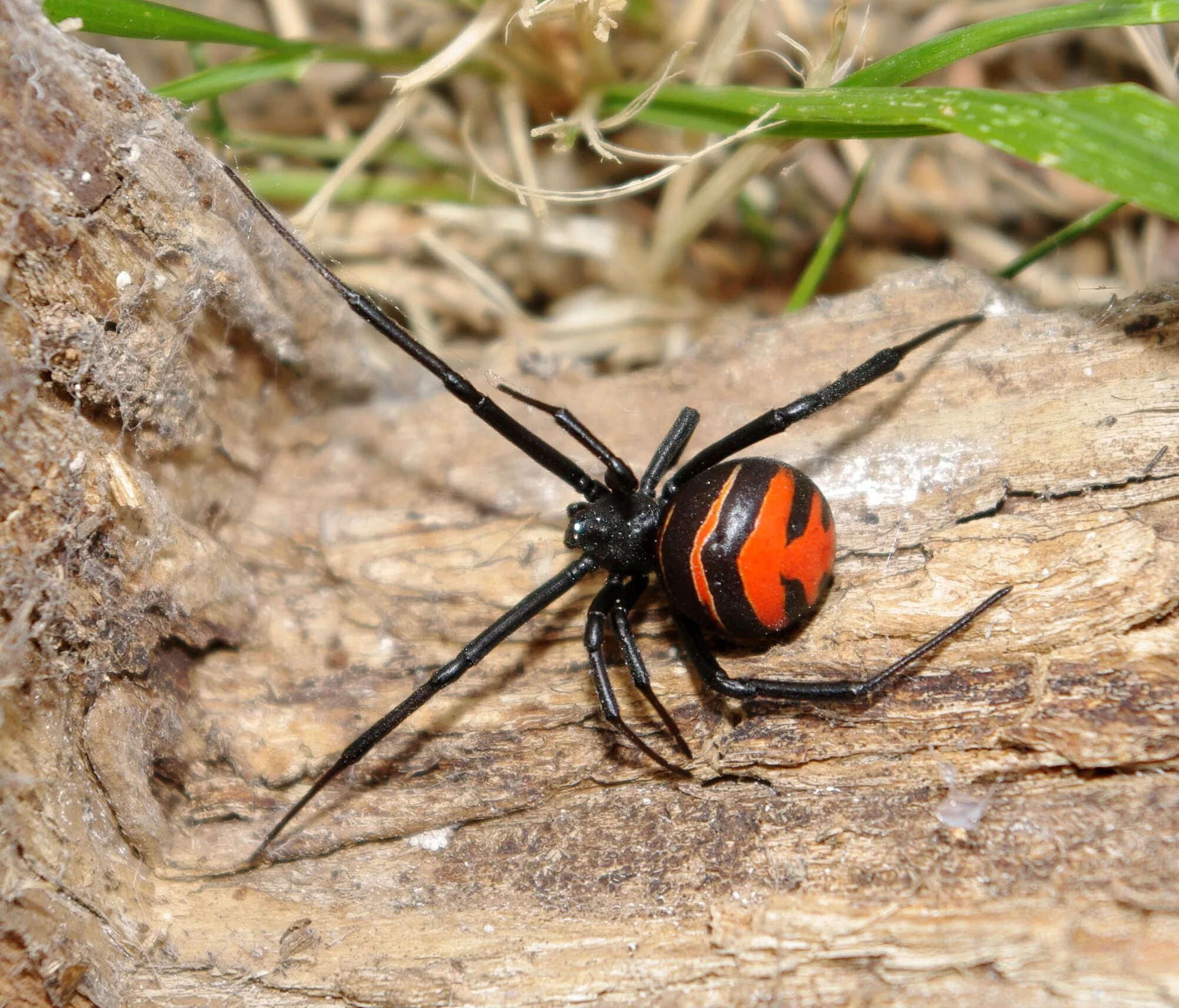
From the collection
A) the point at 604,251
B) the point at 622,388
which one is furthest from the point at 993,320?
the point at 604,251

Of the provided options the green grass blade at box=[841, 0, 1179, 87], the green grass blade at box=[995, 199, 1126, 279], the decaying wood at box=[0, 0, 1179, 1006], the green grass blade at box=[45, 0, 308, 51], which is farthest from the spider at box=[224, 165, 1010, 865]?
the green grass blade at box=[841, 0, 1179, 87]

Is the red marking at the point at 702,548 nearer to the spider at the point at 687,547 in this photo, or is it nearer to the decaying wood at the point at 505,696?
the spider at the point at 687,547

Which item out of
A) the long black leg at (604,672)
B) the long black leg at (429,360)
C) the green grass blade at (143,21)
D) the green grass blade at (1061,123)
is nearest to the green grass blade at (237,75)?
the green grass blade at (143,21)

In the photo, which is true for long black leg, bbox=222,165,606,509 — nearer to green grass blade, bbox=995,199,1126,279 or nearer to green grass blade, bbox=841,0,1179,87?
green grass blade, bbox=841,0,1179,87

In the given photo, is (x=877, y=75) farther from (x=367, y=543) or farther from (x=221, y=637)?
(x=221, y=637)

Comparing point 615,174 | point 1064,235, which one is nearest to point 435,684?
point 1064,235

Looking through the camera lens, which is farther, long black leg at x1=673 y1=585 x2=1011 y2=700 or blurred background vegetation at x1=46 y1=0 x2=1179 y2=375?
blurred background vegetation at x1=46 y1=0 x2=1179 y2=375

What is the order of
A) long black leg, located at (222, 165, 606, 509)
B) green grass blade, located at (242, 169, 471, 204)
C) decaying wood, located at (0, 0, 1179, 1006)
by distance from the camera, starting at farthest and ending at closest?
1. green grass blade, located at (242, 169, 471, 204)
2. long black leg, located at (222, 165, 606, 509)
3. decaying wood, located at (0, 0, 1179, 1006)

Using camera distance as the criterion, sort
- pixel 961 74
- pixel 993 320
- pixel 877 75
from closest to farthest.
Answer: pixel 877 75 → pixel 993 320 → pixel 961 74
